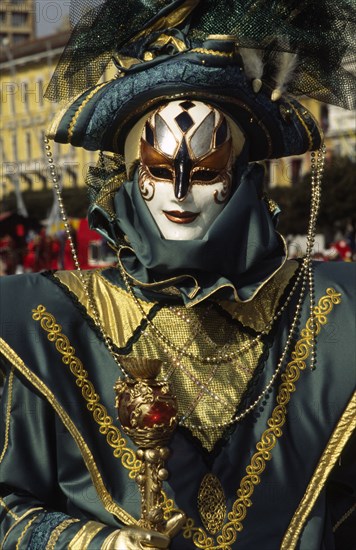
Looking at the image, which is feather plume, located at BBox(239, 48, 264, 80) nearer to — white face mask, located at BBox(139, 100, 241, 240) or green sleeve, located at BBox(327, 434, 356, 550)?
white face mask, located at BBox(139, 100, 241, 240)

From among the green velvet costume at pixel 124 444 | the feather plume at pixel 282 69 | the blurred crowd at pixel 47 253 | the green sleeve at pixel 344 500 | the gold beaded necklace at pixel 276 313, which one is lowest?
the blurred crowd at pixel 47 253

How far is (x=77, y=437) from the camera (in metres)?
3.09

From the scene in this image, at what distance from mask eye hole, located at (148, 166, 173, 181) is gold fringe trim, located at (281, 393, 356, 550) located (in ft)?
2.47

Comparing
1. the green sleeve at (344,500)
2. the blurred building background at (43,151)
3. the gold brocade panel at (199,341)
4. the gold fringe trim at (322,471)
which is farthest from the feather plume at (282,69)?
the blurred building background at (43,151)

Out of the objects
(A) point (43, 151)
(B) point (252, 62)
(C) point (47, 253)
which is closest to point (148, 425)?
(B) point (252, 62)

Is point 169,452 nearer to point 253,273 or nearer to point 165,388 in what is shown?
point 165,388

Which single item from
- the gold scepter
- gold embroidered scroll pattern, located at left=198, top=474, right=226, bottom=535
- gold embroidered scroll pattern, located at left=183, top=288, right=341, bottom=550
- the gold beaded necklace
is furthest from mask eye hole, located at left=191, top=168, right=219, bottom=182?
gold embroidered scroll pattern, located at left=198, top=474, right=226, bottom=535

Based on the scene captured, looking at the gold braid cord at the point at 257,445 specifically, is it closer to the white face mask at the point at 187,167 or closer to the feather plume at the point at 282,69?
the white face mask at the point at 187,167

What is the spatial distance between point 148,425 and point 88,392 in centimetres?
50

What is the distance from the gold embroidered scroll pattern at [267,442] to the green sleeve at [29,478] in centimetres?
30

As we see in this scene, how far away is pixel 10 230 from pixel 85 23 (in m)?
25.4

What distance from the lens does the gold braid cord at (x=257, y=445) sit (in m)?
3.06

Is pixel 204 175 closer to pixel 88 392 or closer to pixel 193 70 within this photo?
pixel 193 70

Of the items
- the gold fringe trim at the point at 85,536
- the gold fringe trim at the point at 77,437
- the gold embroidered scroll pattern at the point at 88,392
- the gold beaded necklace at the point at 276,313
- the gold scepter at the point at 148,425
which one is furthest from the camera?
the gold beaded necklace at the point at 276,313
